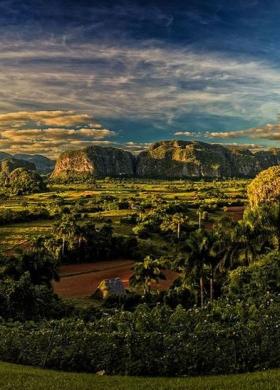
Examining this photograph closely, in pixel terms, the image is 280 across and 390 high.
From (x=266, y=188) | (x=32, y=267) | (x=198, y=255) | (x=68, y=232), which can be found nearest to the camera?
(x=198, y=255)

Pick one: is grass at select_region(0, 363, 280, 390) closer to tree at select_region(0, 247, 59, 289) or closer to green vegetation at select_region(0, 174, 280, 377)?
green vegetation at select_region(0, 174, 280, 377)

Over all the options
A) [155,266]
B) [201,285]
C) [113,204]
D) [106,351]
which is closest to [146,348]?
[106,351]

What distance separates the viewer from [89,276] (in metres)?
75.9

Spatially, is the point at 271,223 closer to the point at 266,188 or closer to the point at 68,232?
the point at 68,232

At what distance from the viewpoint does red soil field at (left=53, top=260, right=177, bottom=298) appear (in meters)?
67.0

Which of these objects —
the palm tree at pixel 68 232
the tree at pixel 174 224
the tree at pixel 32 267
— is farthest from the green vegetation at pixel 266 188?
the tree at pixel 32 267

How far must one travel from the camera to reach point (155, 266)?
192 ft

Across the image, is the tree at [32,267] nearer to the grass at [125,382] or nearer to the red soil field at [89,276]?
the red soil field at [89,276]

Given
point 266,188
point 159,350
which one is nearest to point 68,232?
point 266,188

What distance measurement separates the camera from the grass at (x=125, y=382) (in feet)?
51.7

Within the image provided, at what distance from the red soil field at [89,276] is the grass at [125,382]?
154 ft

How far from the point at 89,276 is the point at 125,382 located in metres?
59.4

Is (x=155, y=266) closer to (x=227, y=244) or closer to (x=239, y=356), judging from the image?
(x=227, y=244)

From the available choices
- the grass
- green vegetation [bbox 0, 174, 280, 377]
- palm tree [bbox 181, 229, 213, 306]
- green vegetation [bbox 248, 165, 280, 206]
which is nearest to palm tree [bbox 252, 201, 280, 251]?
green vegetation [bbox 0, 174, 280, 377]
